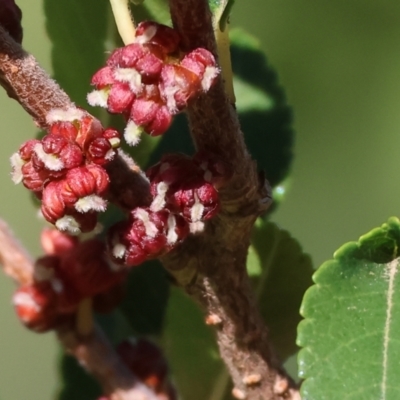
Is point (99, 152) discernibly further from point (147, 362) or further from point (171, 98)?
point (147, 362)

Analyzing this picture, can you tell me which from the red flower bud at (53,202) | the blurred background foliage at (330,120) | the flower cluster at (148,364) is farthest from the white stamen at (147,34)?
the blurred background foliage at (330,120)

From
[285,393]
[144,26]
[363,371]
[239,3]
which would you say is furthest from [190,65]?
[239,3]

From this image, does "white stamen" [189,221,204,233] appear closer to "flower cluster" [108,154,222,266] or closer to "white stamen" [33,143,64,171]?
"flower cluster" [108,154,222,266]

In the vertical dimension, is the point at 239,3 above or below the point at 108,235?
above

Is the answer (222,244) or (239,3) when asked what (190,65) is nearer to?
(222,244)

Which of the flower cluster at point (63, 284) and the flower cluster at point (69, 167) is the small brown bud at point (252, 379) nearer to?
the flower cluster at point (63, 284)

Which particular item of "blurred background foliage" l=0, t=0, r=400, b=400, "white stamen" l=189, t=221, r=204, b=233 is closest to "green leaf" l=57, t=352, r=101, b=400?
"white stamen" l=189, t=221, r=204, b=233
